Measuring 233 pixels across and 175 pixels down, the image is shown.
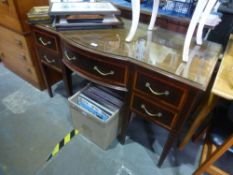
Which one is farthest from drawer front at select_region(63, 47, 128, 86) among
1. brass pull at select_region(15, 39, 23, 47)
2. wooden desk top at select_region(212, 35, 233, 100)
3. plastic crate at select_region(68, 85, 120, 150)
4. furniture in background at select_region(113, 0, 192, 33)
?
brass pull at select_region(15, 39, 23, 47)

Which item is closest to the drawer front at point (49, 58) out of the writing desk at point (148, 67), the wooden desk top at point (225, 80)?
the writing desk at point (148, 67)

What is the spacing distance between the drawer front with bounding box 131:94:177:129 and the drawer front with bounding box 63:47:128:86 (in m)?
0.14

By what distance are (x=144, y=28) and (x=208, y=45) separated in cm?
40

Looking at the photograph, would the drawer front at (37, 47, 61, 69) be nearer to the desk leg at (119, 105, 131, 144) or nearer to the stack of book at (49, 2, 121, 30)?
the stack of book at (49, 2, 121, 30)

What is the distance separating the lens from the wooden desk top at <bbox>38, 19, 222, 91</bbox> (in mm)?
772

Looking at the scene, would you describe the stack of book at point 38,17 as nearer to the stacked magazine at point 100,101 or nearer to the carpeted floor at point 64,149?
the stacked magazine at point 100,101

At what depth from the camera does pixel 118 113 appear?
1.16m

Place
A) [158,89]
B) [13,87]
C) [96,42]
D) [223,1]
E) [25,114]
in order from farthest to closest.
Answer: [13,87] < [25,114] < [223,1] < [96,42] < [158,89]

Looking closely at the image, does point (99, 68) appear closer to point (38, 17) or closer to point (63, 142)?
point (38, 17)

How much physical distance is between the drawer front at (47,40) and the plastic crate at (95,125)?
0.37 m

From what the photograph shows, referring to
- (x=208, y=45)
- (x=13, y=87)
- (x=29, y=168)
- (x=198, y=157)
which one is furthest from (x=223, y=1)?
(x=13, y=87)

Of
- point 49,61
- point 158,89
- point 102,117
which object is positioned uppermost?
point 158,89

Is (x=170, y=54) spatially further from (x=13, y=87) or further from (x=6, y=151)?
(x=13, y=87)

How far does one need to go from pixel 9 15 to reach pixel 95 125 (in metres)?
1.06
